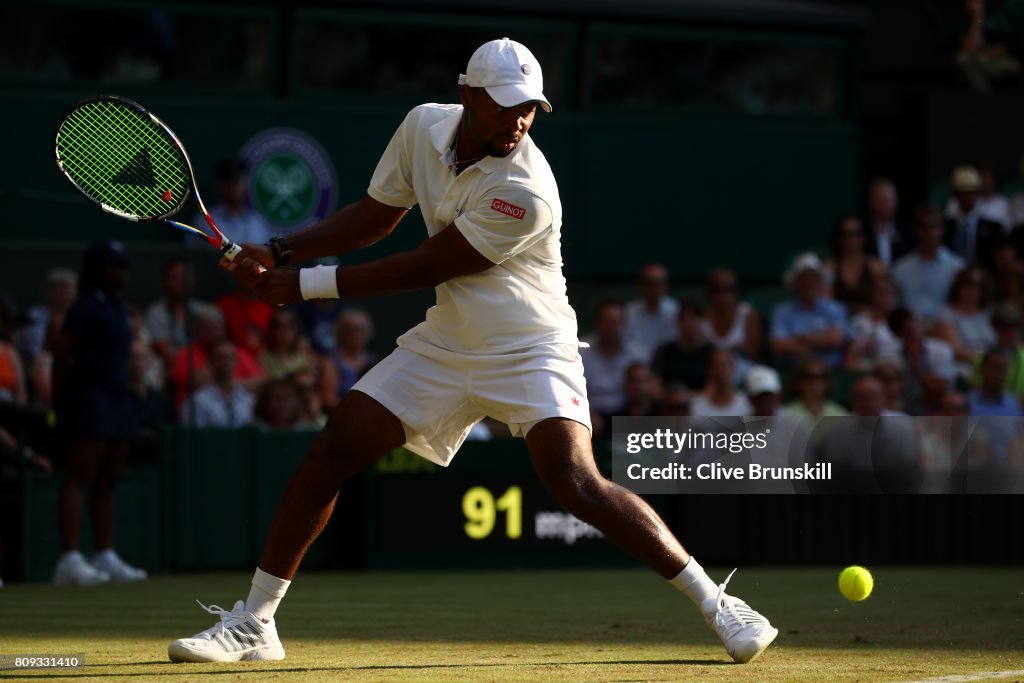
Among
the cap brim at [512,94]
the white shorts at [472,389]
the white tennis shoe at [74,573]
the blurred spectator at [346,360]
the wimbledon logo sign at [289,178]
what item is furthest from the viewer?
the wimbledon logo sign at [289,178]

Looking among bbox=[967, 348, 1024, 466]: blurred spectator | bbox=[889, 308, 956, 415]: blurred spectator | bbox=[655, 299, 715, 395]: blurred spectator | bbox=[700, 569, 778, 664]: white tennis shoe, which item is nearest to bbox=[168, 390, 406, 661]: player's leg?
bbox=[700, 569, 778, 664]: white tennis shoe

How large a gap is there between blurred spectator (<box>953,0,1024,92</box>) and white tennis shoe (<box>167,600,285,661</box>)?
11.8 m

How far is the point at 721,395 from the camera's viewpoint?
1133 centimetres

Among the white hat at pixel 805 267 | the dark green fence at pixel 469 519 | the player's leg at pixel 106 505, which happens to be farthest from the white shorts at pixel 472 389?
the white hat at pixel 805 267

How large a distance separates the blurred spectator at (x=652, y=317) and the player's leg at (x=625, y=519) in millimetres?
6999

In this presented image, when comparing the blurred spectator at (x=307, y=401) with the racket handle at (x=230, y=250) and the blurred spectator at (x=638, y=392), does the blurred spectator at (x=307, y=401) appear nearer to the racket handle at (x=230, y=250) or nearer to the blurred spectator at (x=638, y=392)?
the blurred spectator at (x=638, y=392)

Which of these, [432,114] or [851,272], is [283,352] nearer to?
[851,272]

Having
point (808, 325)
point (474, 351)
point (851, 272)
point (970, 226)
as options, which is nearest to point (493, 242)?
point (474, 351)

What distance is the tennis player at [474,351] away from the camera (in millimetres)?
5461

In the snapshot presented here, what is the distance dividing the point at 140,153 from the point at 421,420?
148 cm

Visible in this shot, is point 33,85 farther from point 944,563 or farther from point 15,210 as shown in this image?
point 944,563

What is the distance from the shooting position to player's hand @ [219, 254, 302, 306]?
5.43 metres

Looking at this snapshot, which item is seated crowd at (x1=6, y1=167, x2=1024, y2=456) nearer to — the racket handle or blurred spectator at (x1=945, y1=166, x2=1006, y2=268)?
blurred spectator at (x1=945, y1=166, x2=1006, y2=268)

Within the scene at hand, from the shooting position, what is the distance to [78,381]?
9.63 m
